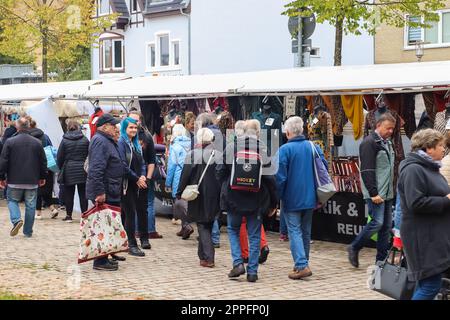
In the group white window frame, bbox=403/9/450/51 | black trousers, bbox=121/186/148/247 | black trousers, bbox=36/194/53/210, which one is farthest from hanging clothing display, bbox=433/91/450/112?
white window frame, bbox=403/9/450/51

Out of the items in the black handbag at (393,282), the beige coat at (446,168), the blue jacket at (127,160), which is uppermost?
the beige coat at (446,168)

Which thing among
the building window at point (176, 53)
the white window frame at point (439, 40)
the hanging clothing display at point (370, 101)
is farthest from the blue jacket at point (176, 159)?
the building window at point (176, 53)

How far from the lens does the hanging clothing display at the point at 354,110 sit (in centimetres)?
1246

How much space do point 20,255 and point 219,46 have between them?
27311mm

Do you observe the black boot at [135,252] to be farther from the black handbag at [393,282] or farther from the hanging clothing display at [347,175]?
the black handbag at [393,282]

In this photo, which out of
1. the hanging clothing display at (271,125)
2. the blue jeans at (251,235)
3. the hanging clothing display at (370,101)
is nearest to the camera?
the blue jeans at (251,235)

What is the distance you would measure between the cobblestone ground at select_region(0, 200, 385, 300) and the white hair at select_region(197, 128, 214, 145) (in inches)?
57.3

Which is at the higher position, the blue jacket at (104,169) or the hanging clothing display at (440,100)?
the hanging clothing display at (440,100)

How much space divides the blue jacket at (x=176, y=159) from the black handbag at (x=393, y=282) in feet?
18.1

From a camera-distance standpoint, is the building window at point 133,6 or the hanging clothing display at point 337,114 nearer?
the hanging clothing display at point 337,114

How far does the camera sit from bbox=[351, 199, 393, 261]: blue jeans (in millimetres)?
10008

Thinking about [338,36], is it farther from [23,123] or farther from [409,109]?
[23,123]

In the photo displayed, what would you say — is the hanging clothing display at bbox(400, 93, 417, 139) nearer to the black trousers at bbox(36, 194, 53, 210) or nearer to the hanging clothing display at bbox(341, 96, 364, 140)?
the hanging clothing display at bbox(341, 96, 364, 140)
